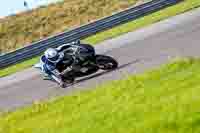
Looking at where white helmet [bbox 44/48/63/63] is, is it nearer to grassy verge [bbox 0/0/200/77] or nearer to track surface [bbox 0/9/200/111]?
track surface [bbox 0/9/200/111]

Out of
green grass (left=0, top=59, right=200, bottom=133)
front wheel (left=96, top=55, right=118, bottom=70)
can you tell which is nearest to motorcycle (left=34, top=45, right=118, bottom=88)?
front wheel (left=96, top=55, right=118, bottom=70)

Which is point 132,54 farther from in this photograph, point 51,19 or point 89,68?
point 51,19

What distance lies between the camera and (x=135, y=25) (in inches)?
928

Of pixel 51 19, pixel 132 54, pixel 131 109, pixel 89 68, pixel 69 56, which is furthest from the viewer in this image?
pixel 51 19

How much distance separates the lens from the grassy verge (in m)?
22.1

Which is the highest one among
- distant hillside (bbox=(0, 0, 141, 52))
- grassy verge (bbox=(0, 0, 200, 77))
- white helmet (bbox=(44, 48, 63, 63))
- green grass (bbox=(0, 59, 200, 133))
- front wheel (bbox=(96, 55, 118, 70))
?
green grass (bbox=(0, 59, 200, 133))

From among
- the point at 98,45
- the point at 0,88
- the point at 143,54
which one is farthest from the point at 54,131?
the point at 98,45

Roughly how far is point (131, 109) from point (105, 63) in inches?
286

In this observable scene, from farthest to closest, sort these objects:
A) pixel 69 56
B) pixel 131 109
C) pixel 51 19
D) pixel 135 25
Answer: pixel 51 19 → pixel 135 25 → pixel 69 56 → pixel 131 109

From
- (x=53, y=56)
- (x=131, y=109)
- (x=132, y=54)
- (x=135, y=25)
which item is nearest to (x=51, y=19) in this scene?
(x=135, y=25)

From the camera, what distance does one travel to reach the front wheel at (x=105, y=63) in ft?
50.8

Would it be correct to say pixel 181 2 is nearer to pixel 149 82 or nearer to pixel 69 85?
pixel 69 85

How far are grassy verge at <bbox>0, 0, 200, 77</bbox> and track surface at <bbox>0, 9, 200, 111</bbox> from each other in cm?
85

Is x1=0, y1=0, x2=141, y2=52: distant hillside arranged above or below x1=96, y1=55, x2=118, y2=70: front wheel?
below
